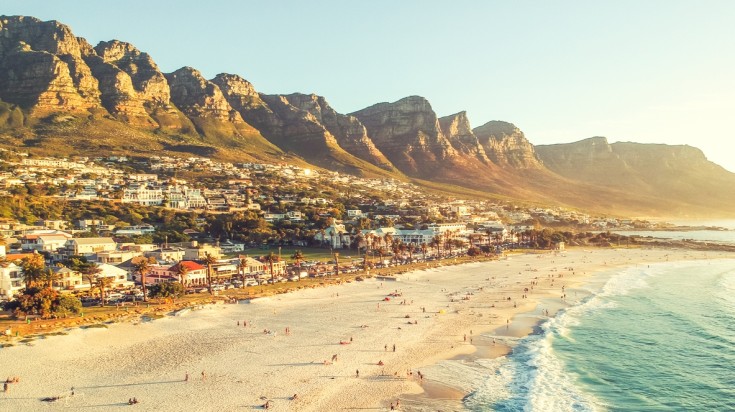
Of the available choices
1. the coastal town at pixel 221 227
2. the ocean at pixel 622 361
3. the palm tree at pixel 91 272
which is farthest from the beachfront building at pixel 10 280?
the ocean at pixel 622 361

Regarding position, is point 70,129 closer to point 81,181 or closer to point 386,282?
point 81,181

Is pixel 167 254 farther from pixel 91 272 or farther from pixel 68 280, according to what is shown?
pixel 68 280

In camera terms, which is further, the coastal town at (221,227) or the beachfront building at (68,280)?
the coastal town at (221,227)

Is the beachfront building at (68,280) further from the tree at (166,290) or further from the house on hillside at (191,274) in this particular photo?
the tree at (166,290)

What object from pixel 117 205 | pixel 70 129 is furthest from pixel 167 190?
pixel 70 129

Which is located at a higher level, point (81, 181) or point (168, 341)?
point (81, 181)

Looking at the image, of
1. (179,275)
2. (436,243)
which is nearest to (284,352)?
(179,275)
